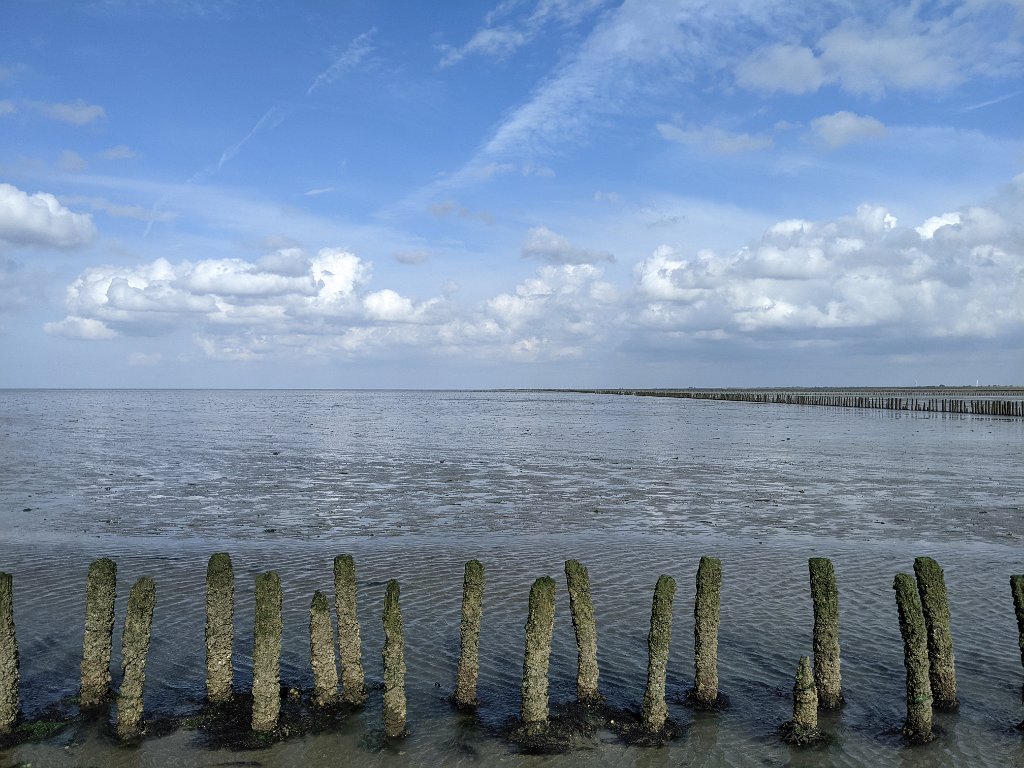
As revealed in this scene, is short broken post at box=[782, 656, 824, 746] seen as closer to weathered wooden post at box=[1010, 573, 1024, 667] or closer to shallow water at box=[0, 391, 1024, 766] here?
shallow water at box=[0, 391, 1024, 766]

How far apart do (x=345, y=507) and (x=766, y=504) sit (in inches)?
470

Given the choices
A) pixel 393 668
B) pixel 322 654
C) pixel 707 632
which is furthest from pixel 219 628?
pixel 707 632

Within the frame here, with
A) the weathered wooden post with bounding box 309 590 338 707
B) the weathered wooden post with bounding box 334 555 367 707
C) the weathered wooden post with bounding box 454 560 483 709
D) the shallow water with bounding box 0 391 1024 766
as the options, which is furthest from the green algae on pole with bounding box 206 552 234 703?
→ the weathered wooden post with bounding box 454 560 483 709

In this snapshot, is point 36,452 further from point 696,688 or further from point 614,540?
point 696,688

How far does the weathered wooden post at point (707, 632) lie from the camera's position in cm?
898

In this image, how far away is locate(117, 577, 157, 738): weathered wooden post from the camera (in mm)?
8328

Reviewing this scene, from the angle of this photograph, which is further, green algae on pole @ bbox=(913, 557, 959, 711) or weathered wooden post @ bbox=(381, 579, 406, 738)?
green algae on pole @ bbox=(913, 557, 959, 711)

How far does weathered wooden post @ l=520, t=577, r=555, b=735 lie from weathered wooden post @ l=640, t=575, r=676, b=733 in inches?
43.3

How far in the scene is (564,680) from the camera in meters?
9.88

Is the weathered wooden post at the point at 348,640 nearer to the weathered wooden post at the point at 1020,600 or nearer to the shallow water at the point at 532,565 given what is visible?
the shallow water at the point at 532,565

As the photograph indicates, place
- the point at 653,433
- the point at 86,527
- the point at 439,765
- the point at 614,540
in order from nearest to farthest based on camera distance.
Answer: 1. the point at 439,765
2. the point at 614,540
3. the point at 86,527
4. the point at 653,433

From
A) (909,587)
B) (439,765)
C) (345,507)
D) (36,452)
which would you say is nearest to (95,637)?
(439,765)

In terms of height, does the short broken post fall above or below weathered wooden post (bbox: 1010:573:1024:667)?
below

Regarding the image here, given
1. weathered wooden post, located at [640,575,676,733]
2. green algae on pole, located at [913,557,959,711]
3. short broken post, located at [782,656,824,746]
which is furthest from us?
green algae on pole, located at [913,557,959,711]
